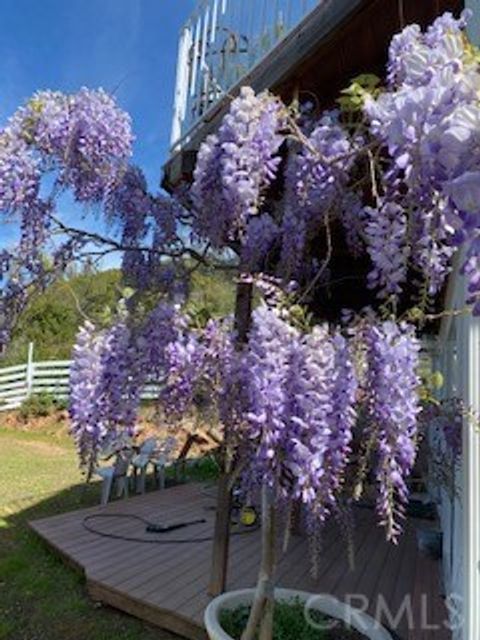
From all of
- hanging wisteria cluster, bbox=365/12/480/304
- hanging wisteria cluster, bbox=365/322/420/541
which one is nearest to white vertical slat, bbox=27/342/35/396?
hanging wisteria cluster, bbox=365/322/420/541

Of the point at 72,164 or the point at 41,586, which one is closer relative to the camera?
the point at 72,164

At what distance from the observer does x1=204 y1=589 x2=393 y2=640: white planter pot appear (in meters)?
2.80

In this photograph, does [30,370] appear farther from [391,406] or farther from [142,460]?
[391,406]

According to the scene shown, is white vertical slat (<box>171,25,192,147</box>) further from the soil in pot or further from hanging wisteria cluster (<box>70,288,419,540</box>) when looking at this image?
the soil in pot

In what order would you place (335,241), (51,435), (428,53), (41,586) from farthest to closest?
(51,435) → (41,586) → (335,241) → (428,53)

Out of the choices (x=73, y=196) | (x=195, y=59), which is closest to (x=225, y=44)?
(x=195, y=59)

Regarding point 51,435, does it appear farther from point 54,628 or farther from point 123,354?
point 123,354

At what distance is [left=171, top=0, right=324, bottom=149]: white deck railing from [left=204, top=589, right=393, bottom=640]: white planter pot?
253 centimetres

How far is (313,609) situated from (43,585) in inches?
95.6

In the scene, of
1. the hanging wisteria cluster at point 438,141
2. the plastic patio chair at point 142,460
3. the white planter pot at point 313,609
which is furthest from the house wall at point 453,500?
the plastic patio chair at point 142,460

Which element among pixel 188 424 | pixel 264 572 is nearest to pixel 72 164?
pixel 188 424

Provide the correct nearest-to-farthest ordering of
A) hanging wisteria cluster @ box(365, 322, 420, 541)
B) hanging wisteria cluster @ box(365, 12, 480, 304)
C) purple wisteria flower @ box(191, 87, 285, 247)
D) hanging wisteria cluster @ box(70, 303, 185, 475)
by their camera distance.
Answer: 1. hanging wisteria cluster @ box(365, 12, 480, 304)
2. hanging wisteria cluster @ box(365, 322, 420, 541)
3. purple wisteria flower @ box(191, 87, 285, 247)
4. hanging wisteria cluster @ box(70, 303, 185, 475)

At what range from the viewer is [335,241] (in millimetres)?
3955

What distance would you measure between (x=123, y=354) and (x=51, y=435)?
11.8 m
